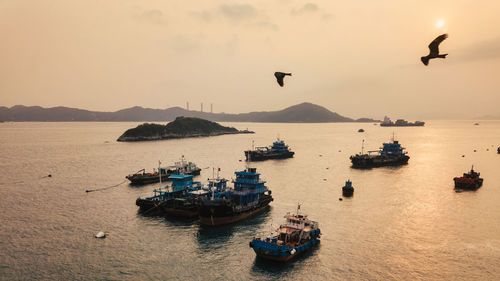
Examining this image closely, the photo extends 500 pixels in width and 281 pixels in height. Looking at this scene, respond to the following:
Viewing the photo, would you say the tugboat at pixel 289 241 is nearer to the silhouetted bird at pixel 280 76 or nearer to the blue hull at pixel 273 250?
the blue hull at pixel 273 250

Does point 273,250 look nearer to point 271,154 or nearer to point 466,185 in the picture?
point 466,185

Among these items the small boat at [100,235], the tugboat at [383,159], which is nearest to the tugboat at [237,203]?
the small boat at [100,235]

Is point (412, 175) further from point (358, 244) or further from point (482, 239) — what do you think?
point (358, 244)

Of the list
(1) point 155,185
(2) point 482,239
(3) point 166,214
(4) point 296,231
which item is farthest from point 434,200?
(1) point 155,185

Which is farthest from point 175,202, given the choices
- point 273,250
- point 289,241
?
point 273,250

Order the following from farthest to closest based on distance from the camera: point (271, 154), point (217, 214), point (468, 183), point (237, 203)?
point (271, 154)
point (468, 183)
point (237, 203)
point (217, 214)
